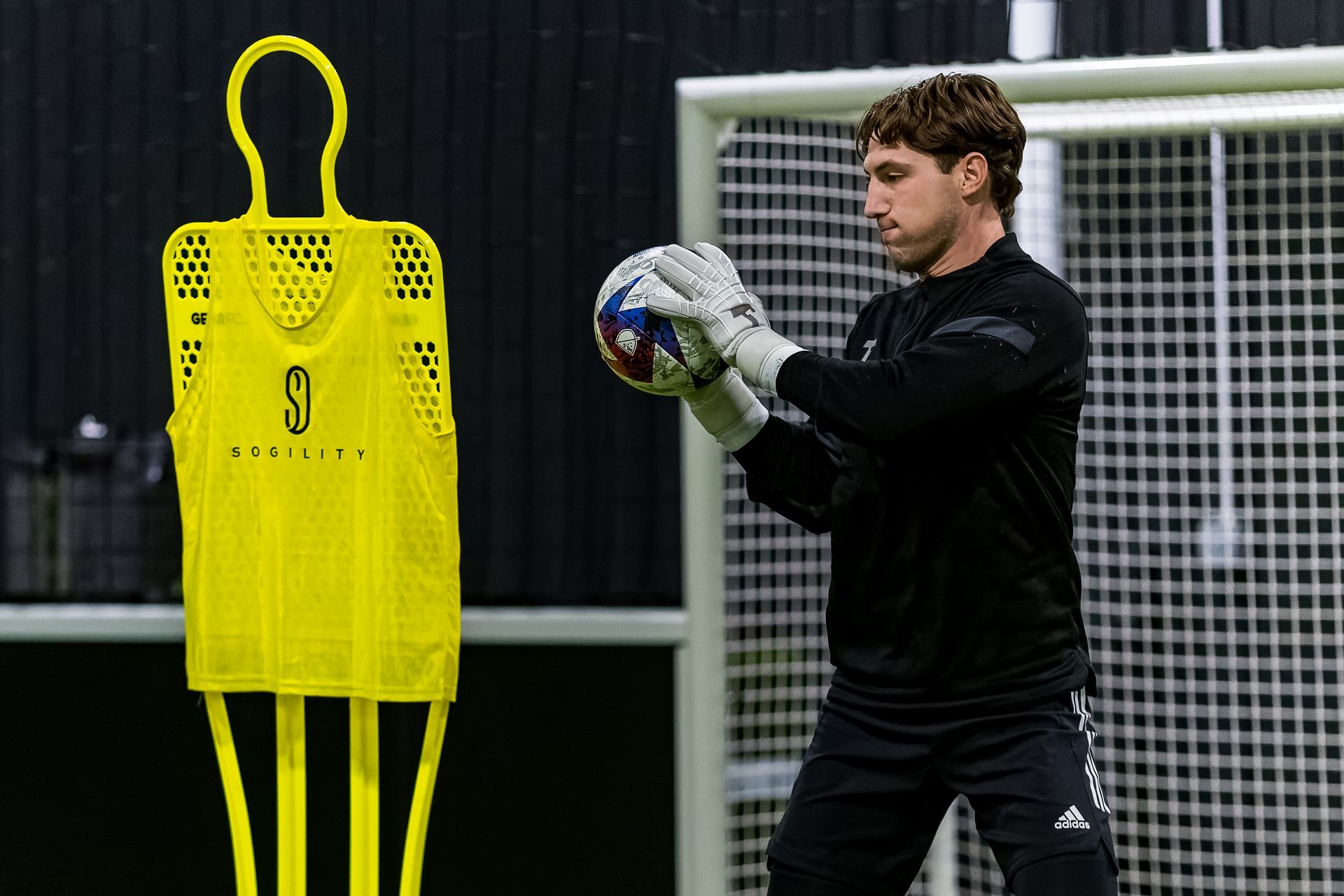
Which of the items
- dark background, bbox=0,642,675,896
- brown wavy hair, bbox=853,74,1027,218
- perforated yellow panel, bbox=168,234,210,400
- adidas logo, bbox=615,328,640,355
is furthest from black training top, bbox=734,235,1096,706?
perforated yellow panel, bbox=168,234,210,400

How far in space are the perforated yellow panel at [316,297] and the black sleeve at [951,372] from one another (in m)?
0.73

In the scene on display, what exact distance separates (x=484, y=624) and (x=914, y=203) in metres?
1.31

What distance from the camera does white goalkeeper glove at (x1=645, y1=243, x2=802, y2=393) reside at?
62.9 inches

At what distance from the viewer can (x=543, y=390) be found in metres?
2.44

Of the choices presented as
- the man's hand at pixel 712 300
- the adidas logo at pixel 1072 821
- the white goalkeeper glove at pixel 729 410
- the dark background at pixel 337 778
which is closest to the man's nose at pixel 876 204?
the man's hand at pixel 712 300

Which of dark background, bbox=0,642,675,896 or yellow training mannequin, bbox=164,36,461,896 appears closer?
yellow training mannequin, bbox=164,36,461,896

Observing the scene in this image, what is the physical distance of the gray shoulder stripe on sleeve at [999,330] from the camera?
1514 millimetres

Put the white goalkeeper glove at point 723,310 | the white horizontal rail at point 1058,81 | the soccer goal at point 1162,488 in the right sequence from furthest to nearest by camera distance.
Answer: the soccer goal at point 1162,488 < the white horizontal rail at point 1058,81 < the white goalkeeper glove at point 723,310

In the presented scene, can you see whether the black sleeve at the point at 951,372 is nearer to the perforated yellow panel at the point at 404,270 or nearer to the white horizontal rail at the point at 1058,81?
the white horizontal rail at the point at 1058,81

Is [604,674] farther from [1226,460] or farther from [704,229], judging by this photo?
[1226,460]

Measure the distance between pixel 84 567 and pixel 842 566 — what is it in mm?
1818

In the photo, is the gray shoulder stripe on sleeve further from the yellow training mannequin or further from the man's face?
the yellow training mannequin

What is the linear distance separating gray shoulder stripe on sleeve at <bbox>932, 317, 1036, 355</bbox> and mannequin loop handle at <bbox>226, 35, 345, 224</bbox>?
1.11m

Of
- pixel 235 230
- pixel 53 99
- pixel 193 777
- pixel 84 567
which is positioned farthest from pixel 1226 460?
pixel 53 99
